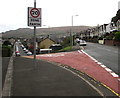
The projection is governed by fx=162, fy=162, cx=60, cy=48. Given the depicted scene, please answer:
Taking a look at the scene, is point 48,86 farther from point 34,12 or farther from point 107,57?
point 107,57

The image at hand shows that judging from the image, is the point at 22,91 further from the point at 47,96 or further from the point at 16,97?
the point at 47,96

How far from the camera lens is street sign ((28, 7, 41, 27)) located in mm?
7953

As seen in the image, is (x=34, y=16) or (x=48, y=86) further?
(x=34, y=16)

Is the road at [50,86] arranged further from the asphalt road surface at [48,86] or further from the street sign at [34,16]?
the street sign at [34,16]

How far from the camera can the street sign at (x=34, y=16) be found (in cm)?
795

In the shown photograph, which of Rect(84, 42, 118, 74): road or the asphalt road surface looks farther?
Rect(84, 42, 118, 74): road

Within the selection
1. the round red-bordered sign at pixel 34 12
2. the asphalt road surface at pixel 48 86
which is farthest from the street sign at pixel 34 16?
the asphalt road surface at pixel 48 86

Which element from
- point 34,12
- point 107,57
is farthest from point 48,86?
point 107,57

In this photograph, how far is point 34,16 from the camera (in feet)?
26.5

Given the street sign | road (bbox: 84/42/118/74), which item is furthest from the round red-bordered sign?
road (bbox: 84/42/118/74)

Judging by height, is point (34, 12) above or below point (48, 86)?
above

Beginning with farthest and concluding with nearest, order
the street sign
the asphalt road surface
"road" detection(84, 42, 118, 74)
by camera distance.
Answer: "road" detection(84, 42, 118, 74), the street sign, the asphalt road surface

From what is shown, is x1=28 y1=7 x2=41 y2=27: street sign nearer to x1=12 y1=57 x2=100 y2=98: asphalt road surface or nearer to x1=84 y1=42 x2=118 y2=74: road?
x1=12 y1=57 x2=100 y2=98: asphalt road surface

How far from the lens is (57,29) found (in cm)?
11294
